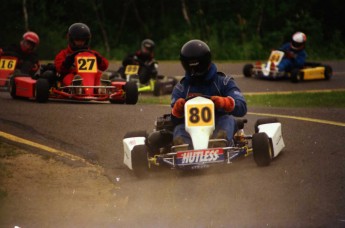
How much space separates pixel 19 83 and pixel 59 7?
1415 centimetres

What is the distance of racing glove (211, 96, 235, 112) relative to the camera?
859 cm

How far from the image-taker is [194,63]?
29.0 feet

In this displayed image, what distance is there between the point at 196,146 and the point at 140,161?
1.73 ft

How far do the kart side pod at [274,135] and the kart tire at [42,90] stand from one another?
5447mm

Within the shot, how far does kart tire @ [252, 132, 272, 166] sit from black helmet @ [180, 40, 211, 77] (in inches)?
36.7

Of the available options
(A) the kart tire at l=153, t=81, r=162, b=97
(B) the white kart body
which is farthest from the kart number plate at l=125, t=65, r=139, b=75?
(B) the white kart body

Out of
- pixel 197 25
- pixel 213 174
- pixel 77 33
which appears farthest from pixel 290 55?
pixel 213 174

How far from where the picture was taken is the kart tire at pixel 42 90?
543 inches

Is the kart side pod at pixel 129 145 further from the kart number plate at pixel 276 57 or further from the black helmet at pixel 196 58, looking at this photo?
the kart number plate at pixel 276 57

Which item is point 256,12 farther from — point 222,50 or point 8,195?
point 8,195

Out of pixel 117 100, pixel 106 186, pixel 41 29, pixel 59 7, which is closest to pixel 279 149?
pixel 106 186

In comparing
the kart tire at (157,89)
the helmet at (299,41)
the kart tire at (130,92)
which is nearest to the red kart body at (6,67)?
the kart tire at (157,89)

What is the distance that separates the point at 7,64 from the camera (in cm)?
1830

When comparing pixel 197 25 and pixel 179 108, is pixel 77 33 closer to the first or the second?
pixel 179 108
